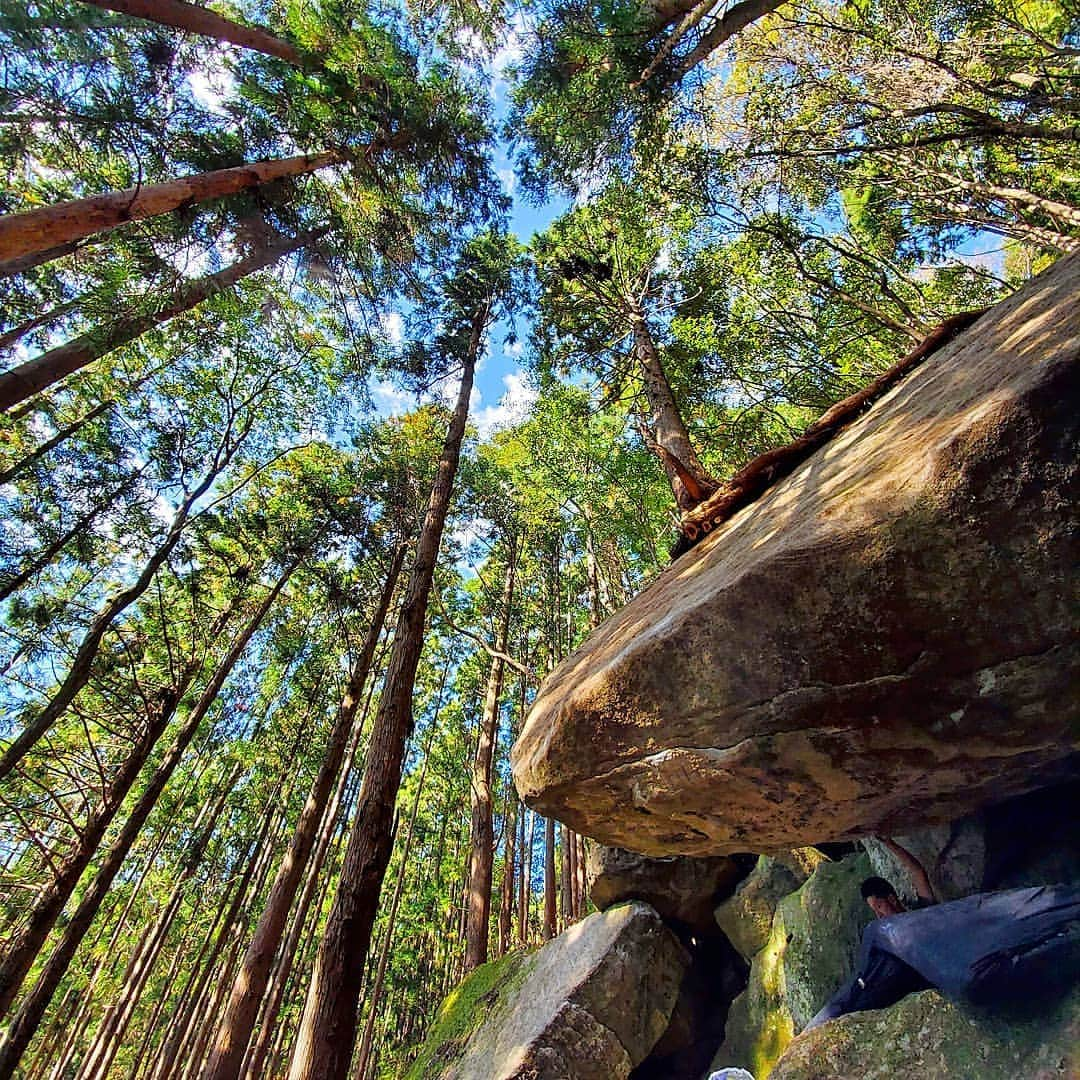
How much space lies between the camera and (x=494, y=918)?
61.6 ft

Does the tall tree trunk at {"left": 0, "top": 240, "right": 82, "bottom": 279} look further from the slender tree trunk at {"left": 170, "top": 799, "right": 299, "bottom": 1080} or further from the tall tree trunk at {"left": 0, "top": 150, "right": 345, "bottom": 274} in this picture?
the slender tree trunk at {"left": 170, "top": 799, "right": 299, "bottom": 1080}

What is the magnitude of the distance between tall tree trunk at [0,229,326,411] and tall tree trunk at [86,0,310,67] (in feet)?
7.81

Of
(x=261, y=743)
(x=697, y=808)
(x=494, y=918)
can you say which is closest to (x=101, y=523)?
(x=261, y=743)

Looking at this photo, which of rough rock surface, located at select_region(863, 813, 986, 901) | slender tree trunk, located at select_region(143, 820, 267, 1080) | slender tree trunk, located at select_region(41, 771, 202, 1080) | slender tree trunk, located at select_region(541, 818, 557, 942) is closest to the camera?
rough rock surface, located at select_region(863, 813, 986, 901)

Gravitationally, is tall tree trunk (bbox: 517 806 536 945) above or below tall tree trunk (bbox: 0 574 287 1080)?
below

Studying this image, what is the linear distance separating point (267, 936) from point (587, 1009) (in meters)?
4.01

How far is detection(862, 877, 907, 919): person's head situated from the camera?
11.7 ft

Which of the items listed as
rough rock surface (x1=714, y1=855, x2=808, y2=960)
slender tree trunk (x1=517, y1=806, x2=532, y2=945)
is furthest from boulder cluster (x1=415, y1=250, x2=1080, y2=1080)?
slender tree trunk (x1=517, y1=806, x2=532, y2=945)

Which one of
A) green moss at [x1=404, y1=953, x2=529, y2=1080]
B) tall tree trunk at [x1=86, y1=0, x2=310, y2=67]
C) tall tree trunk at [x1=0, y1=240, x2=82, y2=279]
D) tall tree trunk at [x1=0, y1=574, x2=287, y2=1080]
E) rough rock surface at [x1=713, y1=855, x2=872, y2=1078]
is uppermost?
tall tree trunk at [x1=86, y1=0, x2=310, y2=67]

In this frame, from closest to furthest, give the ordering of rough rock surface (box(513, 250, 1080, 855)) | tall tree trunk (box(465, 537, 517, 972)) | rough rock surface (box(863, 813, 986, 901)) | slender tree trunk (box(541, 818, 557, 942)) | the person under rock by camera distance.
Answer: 1. rough rock surface (box(513, 250, 1080, 855))
2. the person under rock
3. rough rock surface (box(863, 813, 986, 901))
4. tall tree trunk (box(465, 537, 517, 972))
5. slender tree trunk (box(541, 818, 557, 942))

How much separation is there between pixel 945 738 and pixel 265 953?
7.28 metres

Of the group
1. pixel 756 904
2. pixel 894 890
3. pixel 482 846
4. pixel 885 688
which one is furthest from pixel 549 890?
pixel 885 688

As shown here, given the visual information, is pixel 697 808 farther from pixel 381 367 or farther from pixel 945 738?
pixel 381 367

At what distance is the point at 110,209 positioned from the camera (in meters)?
4.89
